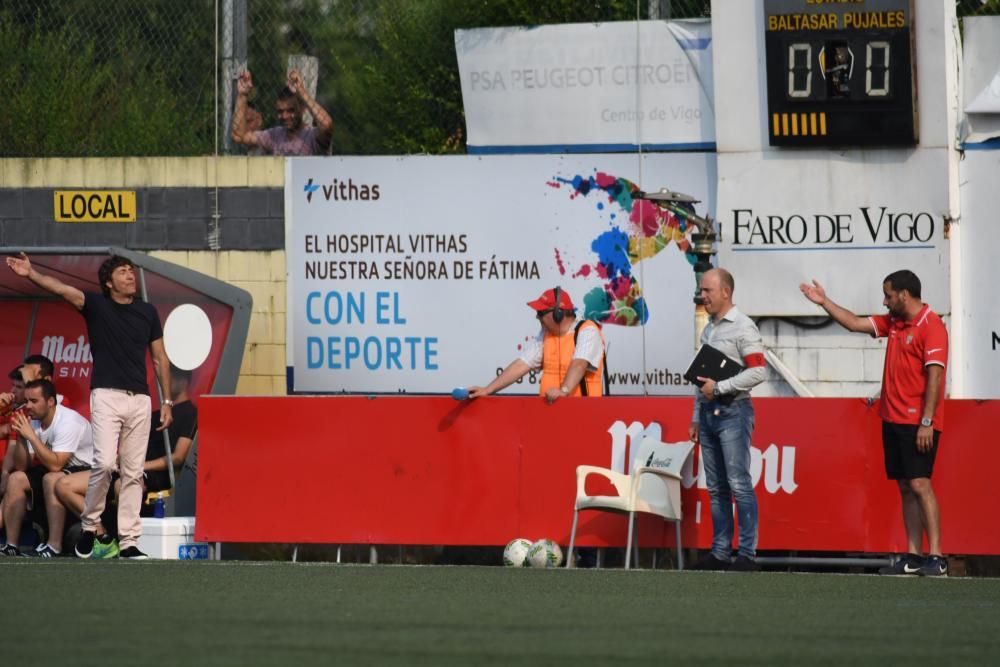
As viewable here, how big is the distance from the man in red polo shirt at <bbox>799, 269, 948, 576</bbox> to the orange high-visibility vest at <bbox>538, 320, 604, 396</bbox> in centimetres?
194

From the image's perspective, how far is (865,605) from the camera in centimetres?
880

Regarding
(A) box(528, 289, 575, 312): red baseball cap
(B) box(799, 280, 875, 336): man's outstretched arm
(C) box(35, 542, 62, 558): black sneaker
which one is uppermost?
(A) box(528, 289, 575, 312): red baseball cap

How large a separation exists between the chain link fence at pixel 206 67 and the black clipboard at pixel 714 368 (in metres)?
6.61

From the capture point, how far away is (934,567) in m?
10.8

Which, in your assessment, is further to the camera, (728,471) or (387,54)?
(387,54)

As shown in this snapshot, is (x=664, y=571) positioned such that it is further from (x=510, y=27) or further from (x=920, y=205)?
(x=510, y=27)

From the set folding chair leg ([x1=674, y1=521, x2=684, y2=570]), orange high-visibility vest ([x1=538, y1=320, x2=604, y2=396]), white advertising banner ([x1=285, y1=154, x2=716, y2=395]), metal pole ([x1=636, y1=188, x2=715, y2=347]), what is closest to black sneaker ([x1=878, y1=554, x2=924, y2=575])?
folding chair leg ([x1=674, y1=521, x2=684, y2=570])

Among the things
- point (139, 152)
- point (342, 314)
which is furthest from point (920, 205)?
point (139, 152)

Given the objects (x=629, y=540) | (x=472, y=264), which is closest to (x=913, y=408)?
(x=629, y=540)

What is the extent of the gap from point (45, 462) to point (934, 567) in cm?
596

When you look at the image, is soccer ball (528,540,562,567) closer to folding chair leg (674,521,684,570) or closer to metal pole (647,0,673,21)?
folding chair leg (674,521,684,570)

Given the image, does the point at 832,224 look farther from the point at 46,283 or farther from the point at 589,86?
the point at 46,283

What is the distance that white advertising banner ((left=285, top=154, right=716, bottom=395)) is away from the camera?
50.7 ft

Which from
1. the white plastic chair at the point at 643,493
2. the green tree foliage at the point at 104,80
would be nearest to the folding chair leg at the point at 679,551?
the white plastic chair at the point at 643,493
